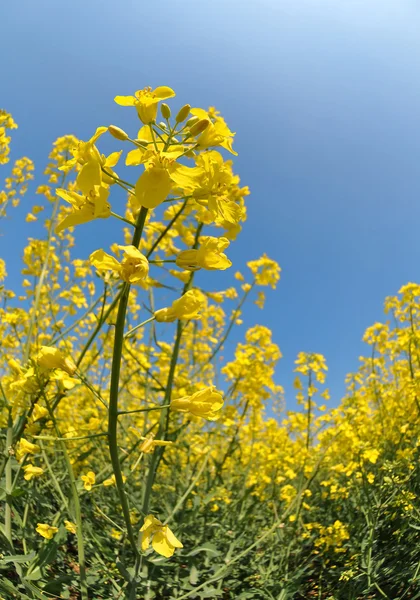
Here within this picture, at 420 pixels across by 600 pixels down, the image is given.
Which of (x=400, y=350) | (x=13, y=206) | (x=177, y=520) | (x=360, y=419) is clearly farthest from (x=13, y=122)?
(x=400, y=350)

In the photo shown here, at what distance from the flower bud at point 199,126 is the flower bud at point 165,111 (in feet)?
0.41

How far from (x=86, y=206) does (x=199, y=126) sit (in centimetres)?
46

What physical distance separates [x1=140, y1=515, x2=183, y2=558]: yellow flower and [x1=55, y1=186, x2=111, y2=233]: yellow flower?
1106mm

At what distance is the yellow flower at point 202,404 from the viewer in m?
1.45

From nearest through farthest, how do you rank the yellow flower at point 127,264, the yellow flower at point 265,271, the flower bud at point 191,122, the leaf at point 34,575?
the yellow flower at point 127,264 < the flower bud at point 191,122 < the leaf at point 34,575 < the yellow flower at point 265,271

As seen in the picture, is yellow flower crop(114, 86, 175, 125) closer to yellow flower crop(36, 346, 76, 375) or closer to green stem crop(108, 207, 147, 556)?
green stem crop(108, 207, 147, 556)

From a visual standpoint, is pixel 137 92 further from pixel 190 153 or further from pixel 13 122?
pixel 13 122

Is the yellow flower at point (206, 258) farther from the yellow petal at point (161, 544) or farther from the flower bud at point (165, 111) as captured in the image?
the yellow petal at point (161, 544)

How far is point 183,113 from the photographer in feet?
4.50

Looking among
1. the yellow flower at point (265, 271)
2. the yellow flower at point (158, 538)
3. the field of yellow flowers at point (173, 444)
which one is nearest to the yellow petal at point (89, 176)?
the field of yellow flowers at point (173, 444)

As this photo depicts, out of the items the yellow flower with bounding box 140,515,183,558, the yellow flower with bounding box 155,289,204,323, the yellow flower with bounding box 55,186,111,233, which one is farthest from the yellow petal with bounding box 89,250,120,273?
the yellow flower with bounding box 140,515,183,558

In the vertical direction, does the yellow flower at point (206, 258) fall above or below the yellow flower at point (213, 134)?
below

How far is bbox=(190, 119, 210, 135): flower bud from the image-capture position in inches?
52.2

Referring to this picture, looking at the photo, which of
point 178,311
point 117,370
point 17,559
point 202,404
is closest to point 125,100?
point 178,311
